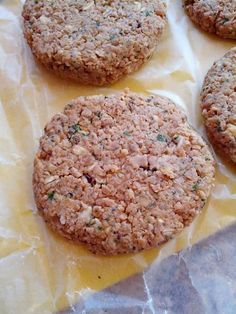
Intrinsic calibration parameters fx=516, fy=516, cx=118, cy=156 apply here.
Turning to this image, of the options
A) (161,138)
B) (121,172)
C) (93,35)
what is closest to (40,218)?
(121,172)

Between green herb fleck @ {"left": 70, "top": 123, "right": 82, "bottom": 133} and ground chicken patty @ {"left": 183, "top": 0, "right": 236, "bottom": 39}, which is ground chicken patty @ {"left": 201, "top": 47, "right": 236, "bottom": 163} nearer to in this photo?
ground chicken patty @ {"left": 183, "top": 0, "right": 236, "bottom": 39}

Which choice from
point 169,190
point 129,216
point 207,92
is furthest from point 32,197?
point 207,92

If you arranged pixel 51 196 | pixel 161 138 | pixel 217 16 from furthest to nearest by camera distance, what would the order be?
pixel 217 16 → pixel 161 138 → pixel 51 196

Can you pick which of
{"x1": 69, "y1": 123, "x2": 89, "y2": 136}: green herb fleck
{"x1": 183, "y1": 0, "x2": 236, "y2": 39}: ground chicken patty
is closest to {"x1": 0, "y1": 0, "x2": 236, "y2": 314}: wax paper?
{"x1": 183, "y1": 0, "x2": 236, "y2": 39}: ground chicken patty

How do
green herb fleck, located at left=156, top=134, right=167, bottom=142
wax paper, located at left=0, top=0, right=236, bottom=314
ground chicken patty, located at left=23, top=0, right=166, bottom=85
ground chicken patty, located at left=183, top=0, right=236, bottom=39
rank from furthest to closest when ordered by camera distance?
ground chicken patty, located at left=183, top=0, right=236, bottom=39 → ground chicken patty, located at left=23, top=0, right=166, bottom=85 → green herb fleck, located at left=156, top=134, right=167, bottom=142 → wax paper, located at left=0, top=0, right=236, bottom=314

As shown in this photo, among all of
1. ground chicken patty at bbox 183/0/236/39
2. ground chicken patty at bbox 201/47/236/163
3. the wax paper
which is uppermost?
ground chicken patty at bbox 183/0/236/39

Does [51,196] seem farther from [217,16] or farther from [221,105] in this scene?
[217,16]
